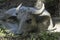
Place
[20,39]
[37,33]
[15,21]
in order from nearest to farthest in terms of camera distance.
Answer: [20,39] < [37,33] < [15,21]

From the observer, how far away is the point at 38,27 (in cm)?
770

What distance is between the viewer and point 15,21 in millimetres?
8172

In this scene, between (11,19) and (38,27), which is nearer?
(38,27)

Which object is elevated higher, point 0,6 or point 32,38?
point 0,6

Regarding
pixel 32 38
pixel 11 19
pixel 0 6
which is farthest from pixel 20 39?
pixel 0 6

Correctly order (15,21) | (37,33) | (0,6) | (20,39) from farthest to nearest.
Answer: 1. (0,6)
2. (15,21)
3. (37,33)
4. (20,39)

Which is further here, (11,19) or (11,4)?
(11,4)

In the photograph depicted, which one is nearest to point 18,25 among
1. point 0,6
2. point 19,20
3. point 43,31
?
point 19,20

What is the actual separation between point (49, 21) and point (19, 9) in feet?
3.09

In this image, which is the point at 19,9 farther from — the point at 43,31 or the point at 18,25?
the point at 43,31

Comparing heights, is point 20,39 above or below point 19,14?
below

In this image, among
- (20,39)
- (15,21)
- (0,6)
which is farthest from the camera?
(0,6)

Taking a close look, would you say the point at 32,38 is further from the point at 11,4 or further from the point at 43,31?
the point at 11,4

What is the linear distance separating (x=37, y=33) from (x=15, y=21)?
949mm
